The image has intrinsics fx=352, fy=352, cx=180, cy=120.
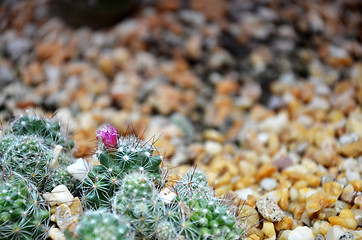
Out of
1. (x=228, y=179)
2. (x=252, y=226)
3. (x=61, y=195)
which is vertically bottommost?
(x=228, y=179)

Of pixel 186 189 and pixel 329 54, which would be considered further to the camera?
pixel 329 54

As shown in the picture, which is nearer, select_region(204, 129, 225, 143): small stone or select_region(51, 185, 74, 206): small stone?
select_region(51, 185, 74, 206): small stone

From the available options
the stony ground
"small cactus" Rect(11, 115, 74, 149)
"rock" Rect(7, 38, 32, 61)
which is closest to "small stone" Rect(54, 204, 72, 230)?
"small cactus" Rect(11, 115, 74, 149)

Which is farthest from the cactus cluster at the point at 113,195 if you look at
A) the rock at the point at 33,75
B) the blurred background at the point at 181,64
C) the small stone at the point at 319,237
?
the rock at the point at 33,75

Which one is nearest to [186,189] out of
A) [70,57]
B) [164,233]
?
[164,233]

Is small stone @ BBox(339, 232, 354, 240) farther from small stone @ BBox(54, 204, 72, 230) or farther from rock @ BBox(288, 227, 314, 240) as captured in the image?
small stone @ BBox(54, 204, 72, 230)

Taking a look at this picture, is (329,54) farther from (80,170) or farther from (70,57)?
(80,170)

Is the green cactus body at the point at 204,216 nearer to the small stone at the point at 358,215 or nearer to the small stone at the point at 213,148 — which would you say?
the small stone at the point at 358,215
